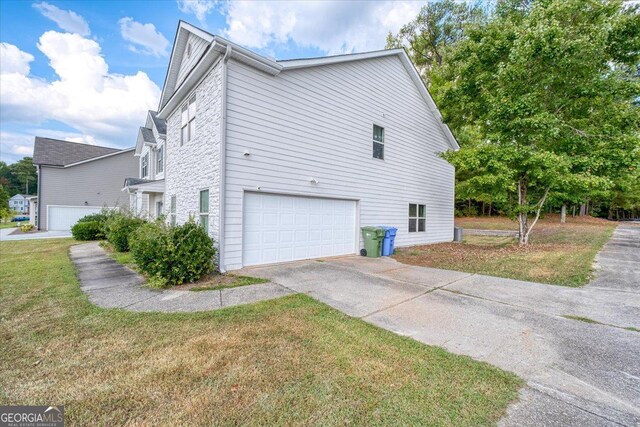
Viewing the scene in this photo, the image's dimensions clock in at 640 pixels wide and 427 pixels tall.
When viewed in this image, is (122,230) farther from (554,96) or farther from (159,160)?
(554,96)

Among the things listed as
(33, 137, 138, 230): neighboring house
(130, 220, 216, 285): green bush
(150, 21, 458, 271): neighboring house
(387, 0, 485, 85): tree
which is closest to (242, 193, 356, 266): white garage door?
(150, 21, 458, 271): neighboring house

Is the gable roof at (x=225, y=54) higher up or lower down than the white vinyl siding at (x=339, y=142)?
higher up

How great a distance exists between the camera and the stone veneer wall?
6.89 meters

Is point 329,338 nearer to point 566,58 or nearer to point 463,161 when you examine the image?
point 463,161

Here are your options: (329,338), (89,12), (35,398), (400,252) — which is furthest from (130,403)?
(89,12)

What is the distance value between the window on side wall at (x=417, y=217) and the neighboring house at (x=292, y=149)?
49 mm

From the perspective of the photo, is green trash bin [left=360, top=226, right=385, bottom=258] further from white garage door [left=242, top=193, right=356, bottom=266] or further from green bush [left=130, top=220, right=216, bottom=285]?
green bush [left=130, top=220, right=216, bottom=285]

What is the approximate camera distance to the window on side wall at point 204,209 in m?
7.48

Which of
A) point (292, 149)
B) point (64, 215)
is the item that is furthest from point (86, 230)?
point (292, 149)

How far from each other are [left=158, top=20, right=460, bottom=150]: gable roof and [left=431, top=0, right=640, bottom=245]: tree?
2203 millimetres

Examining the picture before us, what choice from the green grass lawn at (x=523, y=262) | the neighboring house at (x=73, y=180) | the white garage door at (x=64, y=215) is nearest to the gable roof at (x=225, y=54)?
the green grass lawn at (x=523, y=262)

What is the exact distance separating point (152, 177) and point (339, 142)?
12581mm

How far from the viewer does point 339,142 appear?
919cm

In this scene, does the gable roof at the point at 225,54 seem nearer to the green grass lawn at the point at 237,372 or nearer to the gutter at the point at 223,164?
the gutter at the point at 223,164
